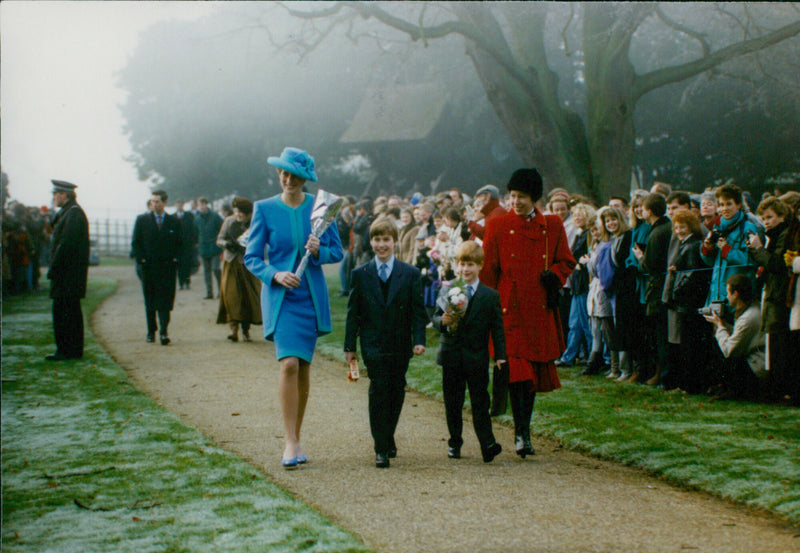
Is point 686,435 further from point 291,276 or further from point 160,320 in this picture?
point 160,320

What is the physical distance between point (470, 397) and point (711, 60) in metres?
14.4

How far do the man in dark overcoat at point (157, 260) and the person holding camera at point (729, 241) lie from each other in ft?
24.2

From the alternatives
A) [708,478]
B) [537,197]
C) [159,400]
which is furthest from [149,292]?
[708,478]

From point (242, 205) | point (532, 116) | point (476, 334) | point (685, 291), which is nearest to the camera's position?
point (476, 334)

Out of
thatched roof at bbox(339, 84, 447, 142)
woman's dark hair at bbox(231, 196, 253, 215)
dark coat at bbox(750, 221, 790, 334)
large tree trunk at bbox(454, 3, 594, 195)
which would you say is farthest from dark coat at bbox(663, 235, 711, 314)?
thatched roof at bbox(339, 84, 447, 142)

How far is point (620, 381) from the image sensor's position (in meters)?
9.64

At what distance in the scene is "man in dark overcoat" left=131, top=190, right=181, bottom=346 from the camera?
1260cm

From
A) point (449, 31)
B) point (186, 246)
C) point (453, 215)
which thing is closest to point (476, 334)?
point (453, 215)

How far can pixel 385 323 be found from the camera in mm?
6234

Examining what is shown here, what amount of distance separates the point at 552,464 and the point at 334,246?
2.15 m

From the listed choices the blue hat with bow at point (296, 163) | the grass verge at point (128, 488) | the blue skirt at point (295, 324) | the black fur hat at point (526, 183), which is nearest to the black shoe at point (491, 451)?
the blue skirt at point (295, 324)

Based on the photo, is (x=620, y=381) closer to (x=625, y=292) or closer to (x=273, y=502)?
(x=625, y=292)

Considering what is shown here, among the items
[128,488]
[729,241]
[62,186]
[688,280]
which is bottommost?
[128,488]

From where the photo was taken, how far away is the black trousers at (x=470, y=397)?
6.23 metres
